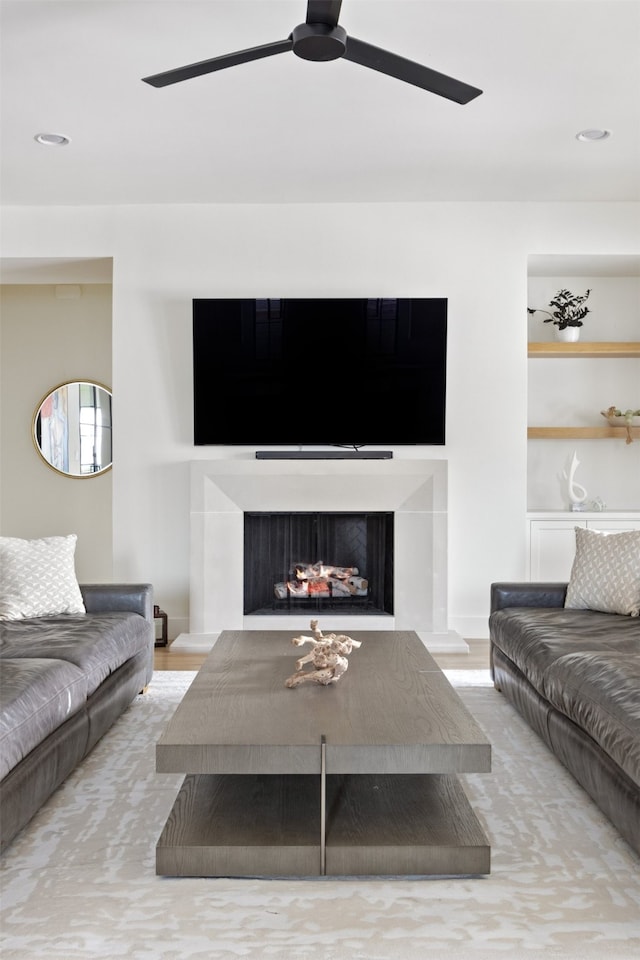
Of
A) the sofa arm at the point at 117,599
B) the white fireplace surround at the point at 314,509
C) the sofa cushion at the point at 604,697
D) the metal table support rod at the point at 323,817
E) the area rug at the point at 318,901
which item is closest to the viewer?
the area rug at the point at 318,901

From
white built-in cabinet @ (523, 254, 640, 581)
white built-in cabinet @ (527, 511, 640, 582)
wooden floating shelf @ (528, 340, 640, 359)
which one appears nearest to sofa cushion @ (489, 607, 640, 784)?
white built-in cabinet @ (527, 511, 640, 582)

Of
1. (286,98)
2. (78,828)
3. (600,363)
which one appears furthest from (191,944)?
(600,363)

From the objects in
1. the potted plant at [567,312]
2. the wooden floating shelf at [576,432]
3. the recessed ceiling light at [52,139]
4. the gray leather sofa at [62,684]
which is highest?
the recessed ceiling light at [52,139]

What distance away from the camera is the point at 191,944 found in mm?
1691

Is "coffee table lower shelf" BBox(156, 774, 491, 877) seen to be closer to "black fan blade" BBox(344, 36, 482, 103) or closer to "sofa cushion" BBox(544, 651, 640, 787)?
"sofa cushion" BBox(544, 651, 640, 787)

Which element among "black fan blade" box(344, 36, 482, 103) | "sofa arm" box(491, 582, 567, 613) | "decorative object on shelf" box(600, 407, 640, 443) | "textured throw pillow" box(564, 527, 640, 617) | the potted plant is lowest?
"sofa arm" box(491, 582, 567, 613)

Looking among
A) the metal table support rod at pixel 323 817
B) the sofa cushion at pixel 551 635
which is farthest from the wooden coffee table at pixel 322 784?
the sofa cushion at pixel 551 635

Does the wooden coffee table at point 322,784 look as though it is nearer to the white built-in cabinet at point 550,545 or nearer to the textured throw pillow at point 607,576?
the textured throw pillow at point 607,576

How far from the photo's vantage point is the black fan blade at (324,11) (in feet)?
7.80

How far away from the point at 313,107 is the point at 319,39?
1.28 metres

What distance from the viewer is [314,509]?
5.01 metres

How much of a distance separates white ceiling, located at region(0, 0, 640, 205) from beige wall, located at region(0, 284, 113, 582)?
1.49m

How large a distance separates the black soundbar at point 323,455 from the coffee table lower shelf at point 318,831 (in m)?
2.85

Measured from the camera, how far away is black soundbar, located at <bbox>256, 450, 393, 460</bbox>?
501cm
